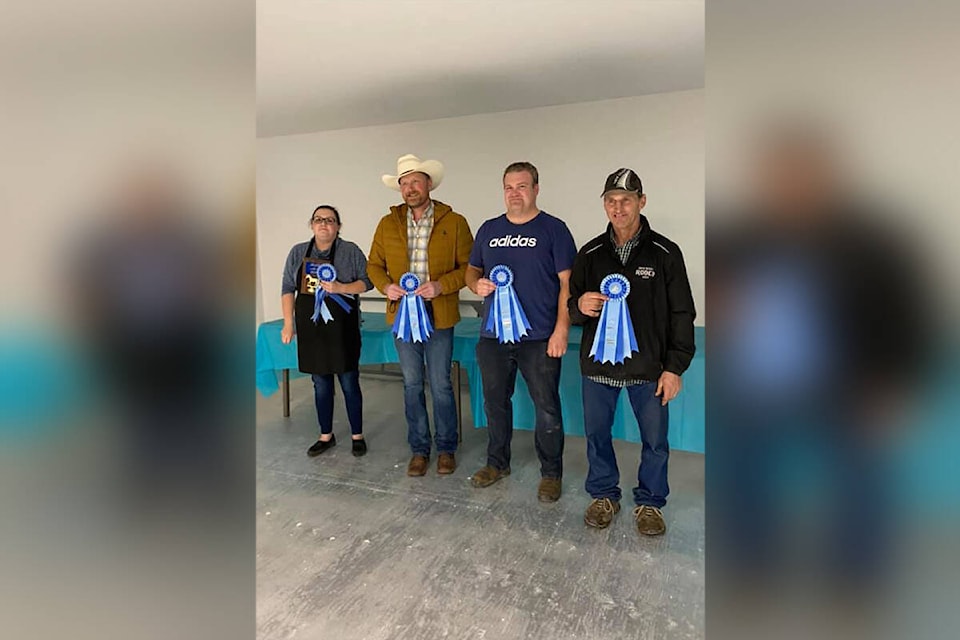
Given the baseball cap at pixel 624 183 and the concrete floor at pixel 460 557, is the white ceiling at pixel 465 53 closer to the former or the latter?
the baseball cap at pixel 624 183

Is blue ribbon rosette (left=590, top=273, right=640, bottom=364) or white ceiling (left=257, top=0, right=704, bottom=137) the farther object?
white ceiling (left=257, top=0, right=704, bottom=137)

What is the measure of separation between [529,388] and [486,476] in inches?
19.8

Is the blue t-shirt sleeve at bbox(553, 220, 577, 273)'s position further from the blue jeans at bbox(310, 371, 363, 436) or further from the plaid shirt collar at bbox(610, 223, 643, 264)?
the blue jeans at bbox(310, 371, 363, 436)

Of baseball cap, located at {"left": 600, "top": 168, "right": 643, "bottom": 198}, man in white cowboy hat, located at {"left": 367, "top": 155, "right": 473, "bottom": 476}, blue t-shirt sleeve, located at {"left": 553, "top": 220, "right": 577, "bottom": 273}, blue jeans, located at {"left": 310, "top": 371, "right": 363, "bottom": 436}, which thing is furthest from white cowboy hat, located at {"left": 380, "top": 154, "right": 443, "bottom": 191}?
blue jeans, located at {"left": 310, "top": 371, "right": 363, "bottom": 436}

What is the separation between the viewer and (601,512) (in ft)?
7.42

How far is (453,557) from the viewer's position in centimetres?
203

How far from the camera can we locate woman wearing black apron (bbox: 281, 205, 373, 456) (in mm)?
2936

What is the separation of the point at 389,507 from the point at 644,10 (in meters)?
2.48

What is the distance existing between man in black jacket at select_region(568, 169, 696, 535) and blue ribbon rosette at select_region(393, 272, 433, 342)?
755 millimetres
